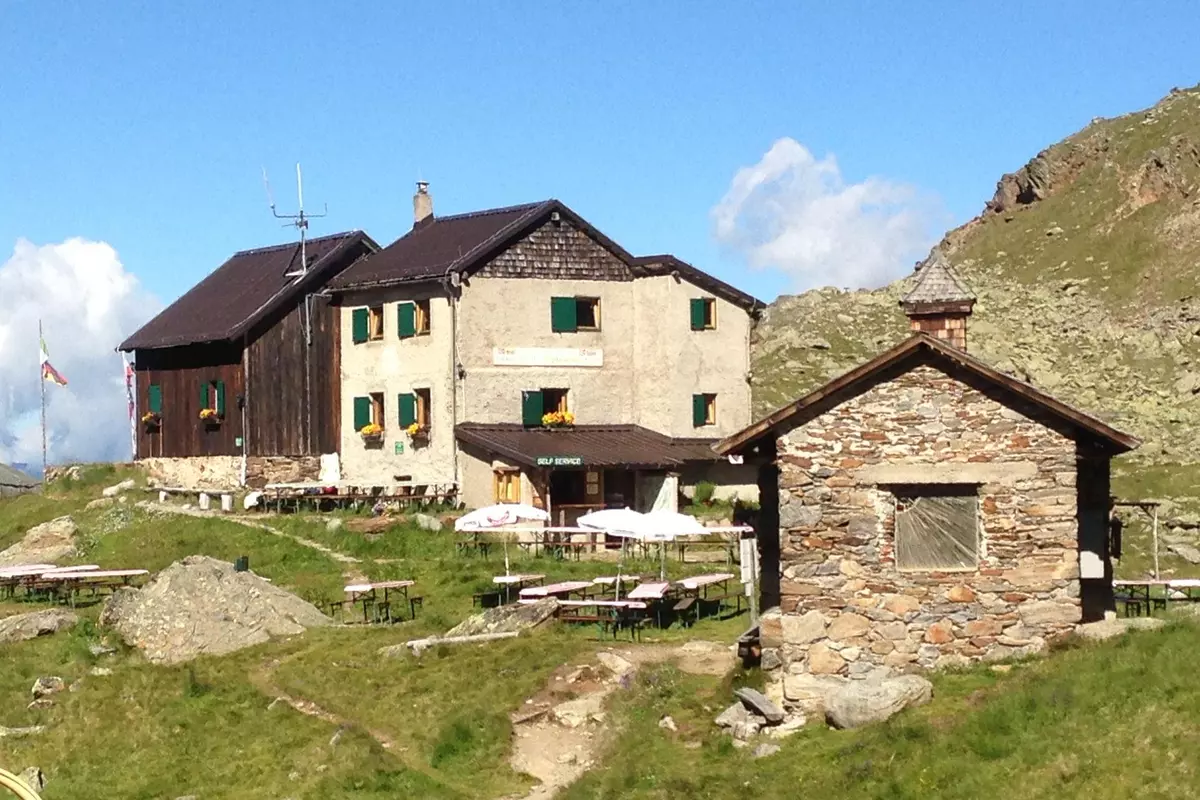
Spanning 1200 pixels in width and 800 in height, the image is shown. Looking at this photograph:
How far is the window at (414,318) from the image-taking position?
1833 inches

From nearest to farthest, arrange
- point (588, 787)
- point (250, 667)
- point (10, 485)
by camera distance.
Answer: point (588, 787) < point (250, 667) < point (10, 485)

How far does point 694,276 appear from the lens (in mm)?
48625

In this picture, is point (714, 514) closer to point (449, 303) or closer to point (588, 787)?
point (449, 303)

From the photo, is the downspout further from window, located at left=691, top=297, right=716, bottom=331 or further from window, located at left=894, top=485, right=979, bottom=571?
window, located at left=894, top=485, right=979, bottom=571

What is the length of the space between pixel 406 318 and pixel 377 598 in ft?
45.7

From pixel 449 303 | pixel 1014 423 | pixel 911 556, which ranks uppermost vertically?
pixel 449 303

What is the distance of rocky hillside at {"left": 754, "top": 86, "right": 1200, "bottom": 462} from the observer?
78875 mm

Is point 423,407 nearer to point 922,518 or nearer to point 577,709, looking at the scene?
point 577,709

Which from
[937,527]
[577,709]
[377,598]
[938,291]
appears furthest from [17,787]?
[377,598]

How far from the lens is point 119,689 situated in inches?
1080

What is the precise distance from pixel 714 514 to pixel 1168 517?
17.6m

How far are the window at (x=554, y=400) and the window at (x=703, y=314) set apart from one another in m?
4.66

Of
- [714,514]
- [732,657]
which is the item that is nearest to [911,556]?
[732,657]

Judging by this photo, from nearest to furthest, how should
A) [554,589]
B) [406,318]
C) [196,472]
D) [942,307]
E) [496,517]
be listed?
[942,307] < [554,589] < [496,517] < [406,318] < [196,472]
